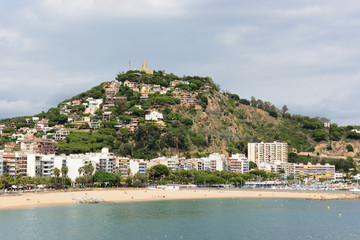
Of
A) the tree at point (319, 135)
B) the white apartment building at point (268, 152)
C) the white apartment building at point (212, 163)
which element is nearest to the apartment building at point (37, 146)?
the white apartment building at point (212, 163)

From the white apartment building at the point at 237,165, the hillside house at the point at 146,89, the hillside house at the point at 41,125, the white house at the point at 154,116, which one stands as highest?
the hillside house at the point at 146,89

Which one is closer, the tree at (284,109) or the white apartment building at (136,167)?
the white apartment building at (136,167)

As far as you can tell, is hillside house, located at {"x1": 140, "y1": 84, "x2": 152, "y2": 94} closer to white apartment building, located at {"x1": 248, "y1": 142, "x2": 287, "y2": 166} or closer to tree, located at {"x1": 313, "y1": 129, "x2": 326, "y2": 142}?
white apartment building, located at {"x1": 248, "y1": 142, "x2": 287, "y2": 166}

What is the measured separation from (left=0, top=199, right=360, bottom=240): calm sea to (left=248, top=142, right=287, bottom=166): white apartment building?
3281 inches

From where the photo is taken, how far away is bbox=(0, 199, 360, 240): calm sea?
158 ft

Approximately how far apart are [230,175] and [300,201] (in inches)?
1494

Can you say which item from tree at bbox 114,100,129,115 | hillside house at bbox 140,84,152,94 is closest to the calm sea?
tree at bbox 114,100,129,115

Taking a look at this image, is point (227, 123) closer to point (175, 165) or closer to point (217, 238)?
point (175, 165)

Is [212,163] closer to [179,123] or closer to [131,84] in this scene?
[179,123]

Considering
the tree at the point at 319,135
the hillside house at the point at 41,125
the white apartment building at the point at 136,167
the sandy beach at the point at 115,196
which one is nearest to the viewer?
the sandy beach at the point at 115,196

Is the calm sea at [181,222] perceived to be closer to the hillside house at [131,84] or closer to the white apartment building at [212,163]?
the white apartment building at [212,163]

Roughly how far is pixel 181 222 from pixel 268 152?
363 ft

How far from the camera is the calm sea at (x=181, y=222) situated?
158ft

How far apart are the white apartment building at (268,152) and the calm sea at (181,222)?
83349mm
